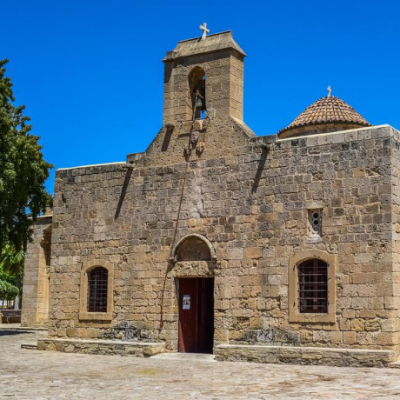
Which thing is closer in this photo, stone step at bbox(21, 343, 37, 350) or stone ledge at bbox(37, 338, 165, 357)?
stone ledge at bbox(37, 338, 165, 357)

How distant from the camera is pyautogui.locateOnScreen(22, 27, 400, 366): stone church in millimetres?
12297

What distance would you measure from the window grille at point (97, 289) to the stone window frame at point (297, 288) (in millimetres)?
4832

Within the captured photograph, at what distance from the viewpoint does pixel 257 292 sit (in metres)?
13.4

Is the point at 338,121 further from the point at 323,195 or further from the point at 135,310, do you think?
the point at 135,310

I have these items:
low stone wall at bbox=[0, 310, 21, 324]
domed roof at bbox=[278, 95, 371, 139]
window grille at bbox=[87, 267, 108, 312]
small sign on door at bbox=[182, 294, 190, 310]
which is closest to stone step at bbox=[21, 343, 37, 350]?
window grille at bbox=[87, 267, 108, 312]

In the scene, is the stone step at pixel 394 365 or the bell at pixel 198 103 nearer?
the stone step at pixel 394 365

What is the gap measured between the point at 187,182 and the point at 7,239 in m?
7.89

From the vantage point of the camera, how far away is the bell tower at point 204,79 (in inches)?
572

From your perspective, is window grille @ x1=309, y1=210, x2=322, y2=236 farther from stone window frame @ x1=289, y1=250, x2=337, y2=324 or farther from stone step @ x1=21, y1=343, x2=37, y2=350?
stone step @ x1=21, y1=343, x2=37, y2=350

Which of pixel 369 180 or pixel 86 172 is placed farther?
pixel 86 172

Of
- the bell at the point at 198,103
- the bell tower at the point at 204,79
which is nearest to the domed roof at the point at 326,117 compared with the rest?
the bell tower at the point at 204,79

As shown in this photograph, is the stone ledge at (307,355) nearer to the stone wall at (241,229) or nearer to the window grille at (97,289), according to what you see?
the stone wall at (241,229)

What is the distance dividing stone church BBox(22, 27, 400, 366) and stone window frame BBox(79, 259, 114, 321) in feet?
0.09

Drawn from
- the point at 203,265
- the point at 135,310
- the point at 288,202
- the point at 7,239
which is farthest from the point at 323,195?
the point at 7,239
